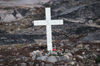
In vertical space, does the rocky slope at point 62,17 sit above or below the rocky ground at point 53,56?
above

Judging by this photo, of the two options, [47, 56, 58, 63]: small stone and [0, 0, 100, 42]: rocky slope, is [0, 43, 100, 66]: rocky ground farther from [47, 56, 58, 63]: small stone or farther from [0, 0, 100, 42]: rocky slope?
[0, 0, 100, 42]: rocky slope

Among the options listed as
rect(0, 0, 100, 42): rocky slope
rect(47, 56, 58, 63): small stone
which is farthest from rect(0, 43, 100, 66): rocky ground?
rect(0, 0, 100, 42): rocky slope

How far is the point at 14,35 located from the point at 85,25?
4.56 metres

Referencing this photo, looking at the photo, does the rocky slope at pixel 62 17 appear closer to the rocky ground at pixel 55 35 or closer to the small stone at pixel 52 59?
the rocky ground at pixel 55 35

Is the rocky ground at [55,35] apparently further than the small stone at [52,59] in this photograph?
Yes

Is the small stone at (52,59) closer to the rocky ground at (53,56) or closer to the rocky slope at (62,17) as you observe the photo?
the rocky ground at (53,56)

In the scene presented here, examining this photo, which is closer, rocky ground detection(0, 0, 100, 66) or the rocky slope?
rocky ground detection(0, 0, 100, 66)

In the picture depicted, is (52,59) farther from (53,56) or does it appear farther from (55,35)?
(55,35)

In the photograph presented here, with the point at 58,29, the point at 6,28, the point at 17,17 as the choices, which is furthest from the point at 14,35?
the point at 58,29

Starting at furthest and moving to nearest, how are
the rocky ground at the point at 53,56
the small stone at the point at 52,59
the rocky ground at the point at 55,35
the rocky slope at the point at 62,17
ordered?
the rocky slope at the point at 62,17 → the rocky ground at the point at 55,35 → the small stone at the point at 52,59 → the rocky ground at the point at 53,56

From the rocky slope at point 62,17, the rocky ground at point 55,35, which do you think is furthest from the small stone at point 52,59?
the rocky slope at point 62,17

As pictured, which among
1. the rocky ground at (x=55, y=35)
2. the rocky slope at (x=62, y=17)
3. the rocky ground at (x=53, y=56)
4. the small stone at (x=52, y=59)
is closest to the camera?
the rocky ground at (x=53, y=56)

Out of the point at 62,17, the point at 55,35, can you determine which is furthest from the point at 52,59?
the point at 62,17

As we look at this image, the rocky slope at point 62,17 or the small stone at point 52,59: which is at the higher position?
the rocky slope at point 62,17
